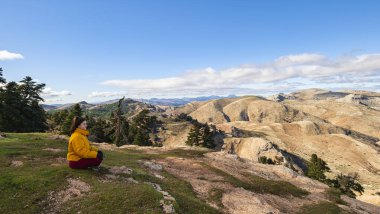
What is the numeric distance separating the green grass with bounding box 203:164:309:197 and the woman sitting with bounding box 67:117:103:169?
1429 cm

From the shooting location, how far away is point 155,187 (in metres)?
23.7

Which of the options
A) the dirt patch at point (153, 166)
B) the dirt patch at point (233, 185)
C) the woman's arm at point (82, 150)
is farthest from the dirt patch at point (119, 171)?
the dirt patch at point (233, 185)

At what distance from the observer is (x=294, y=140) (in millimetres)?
197625

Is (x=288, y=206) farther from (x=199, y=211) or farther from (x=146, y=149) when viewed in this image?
(x=146, y=149)

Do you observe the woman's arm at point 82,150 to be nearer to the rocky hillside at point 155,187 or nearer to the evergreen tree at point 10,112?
the rocky hillside at point 155,187

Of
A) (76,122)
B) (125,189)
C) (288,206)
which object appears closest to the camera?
(125,189)

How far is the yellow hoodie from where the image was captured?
21316 millimetres

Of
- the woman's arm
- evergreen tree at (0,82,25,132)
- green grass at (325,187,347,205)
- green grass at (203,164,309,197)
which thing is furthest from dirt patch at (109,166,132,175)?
evergreen tree at (0,82,25,132)

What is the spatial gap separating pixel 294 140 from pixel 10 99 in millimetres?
165172

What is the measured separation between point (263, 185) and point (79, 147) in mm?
19746

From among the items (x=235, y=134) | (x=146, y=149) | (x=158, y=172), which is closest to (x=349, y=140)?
(x=235, y=134)

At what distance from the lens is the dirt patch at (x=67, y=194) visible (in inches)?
722

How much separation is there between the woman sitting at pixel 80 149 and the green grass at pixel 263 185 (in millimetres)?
14293

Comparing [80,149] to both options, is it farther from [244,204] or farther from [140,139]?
[140,139]
